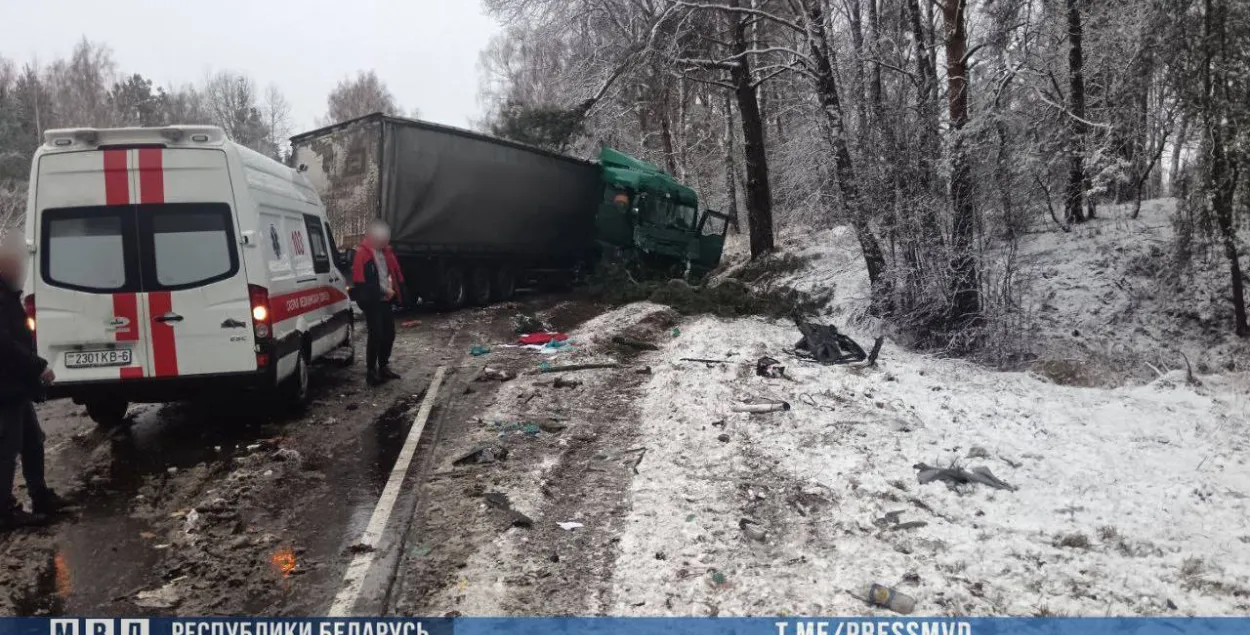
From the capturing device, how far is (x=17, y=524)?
4520mm

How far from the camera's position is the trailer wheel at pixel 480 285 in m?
15.5

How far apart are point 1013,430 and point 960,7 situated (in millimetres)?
6613

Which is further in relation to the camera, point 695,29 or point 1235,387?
point 695,29

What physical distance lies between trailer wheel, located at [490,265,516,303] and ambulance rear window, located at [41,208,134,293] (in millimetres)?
10467

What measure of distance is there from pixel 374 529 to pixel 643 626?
73.0 inches

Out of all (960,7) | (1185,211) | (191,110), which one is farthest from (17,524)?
(191,110)

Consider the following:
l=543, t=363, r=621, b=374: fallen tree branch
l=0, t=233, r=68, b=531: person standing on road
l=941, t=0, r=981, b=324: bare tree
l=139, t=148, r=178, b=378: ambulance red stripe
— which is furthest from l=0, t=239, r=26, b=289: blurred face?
l=941, t=0, r=981, b=324: bare tree

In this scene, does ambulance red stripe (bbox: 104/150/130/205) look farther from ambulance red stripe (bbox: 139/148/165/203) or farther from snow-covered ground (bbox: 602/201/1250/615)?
snow-covered ground (bbox: 602/201/1250/615)

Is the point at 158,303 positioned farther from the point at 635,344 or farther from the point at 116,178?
the point at 635,344

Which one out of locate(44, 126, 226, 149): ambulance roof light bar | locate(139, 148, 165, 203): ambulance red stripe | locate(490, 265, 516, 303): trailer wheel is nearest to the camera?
locate(44, 126, 226, 149): ambulance roof light bar

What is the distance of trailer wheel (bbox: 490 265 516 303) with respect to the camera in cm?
1634

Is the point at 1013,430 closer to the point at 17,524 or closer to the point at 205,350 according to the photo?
the point at 205,350

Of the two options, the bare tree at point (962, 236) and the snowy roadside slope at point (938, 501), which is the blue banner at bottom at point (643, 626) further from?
the bare tree at point (962, 236)

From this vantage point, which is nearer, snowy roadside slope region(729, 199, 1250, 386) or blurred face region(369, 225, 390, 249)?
blurred face region(369, 225, 390, 249)
